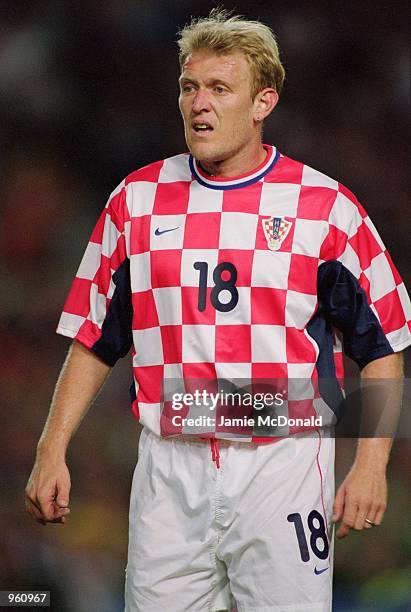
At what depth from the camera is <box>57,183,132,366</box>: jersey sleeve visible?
187cm

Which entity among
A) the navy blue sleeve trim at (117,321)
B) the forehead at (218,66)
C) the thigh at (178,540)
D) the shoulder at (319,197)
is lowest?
the thigh at (178,540)

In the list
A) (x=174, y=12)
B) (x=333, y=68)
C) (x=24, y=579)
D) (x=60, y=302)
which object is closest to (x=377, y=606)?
(x=24, y=579)

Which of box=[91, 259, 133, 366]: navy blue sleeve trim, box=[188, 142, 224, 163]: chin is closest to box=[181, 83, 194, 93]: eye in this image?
box=[188, 142, 224, 163]: chin

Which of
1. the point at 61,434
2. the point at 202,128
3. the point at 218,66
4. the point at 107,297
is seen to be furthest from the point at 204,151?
the point at 61,434

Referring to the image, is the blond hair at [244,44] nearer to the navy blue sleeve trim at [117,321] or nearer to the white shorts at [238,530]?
the navy blue sleeve trim at [117,321]

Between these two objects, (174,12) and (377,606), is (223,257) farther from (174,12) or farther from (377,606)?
(377,606)

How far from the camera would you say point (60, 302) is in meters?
2.66

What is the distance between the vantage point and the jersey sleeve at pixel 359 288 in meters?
1.78

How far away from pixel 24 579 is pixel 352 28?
1.54 metres

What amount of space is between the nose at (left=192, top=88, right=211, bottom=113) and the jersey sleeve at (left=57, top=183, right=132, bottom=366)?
0.20m

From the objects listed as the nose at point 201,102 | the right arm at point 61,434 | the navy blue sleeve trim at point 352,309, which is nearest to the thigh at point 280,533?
the navy blue sleeve trim at point 352,309

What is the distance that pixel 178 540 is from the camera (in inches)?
69.8

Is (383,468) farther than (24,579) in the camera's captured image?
No

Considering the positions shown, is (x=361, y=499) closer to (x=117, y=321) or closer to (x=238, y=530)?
(x=238, y=530)
